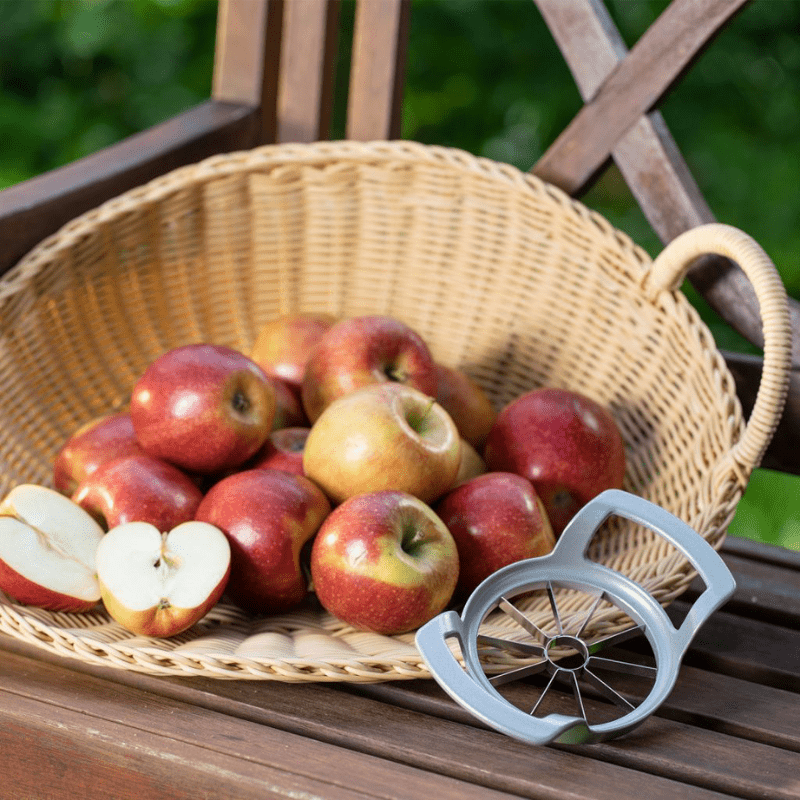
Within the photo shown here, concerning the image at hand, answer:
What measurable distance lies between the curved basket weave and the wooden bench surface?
0.08 meters

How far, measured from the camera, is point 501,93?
8.25 feet

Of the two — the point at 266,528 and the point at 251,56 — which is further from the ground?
the point at 251,56

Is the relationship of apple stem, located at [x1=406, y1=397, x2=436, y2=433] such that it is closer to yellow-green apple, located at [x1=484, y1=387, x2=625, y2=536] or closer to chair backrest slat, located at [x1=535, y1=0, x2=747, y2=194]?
yellow-green apple, located at [x1=484, y1=387, x2=625, y2=536]

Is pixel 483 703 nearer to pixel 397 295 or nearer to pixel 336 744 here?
pixel 336 744

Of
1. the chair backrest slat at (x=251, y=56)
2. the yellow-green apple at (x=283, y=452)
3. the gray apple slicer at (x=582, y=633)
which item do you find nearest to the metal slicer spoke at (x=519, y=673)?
the gray apple slicer at (x=582, y=633)

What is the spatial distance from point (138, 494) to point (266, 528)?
140 millimetres

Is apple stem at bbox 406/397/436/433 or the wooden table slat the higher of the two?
apple stem at bbox 406/397/436/433

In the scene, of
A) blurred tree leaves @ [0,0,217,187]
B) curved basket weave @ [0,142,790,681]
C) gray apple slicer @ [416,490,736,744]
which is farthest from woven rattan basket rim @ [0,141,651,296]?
blurred tree leaves @ [0,0,217,187]

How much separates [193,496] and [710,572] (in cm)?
50

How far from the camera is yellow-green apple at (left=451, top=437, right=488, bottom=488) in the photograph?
1112mm

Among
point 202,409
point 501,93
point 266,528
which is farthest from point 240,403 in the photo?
point 501,93

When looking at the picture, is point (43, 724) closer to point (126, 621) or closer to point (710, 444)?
point (126, 621)

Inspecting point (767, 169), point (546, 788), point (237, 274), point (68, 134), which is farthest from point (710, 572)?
point (68, 134)

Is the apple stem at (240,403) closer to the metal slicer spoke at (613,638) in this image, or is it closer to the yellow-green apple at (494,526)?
the yellow-green apple at (494,526)
